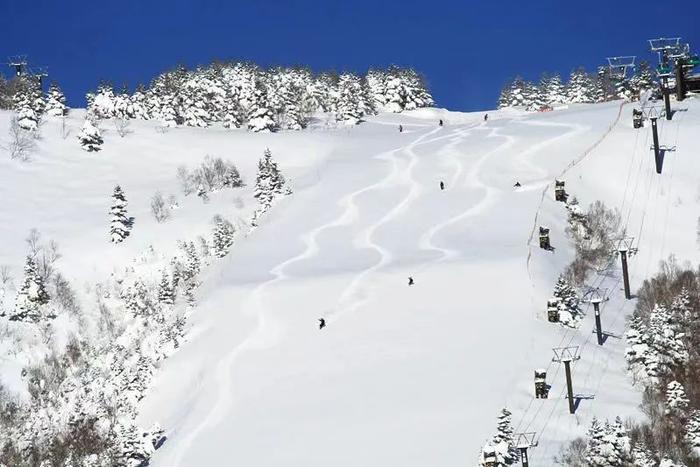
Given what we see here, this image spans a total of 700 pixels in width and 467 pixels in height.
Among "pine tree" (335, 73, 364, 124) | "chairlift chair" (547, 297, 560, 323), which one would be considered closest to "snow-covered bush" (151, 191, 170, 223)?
"chairlift chair" (547, 297, 560, 323)

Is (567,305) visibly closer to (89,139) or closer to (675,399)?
(675,399)

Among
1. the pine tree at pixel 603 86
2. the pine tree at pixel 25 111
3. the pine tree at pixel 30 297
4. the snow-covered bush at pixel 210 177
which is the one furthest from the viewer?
the pine tree at pixel 603 86

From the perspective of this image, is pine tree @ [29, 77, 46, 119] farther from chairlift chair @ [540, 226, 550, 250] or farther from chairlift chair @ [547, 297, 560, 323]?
chairlift chair @ [547, 297, 560, 323]

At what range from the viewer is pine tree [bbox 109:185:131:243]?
67.2 metres

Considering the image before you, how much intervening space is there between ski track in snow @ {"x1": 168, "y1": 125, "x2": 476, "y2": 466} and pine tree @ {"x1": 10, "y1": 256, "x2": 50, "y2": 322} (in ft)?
54.3

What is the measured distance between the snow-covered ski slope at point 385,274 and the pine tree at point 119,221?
87 centimetres

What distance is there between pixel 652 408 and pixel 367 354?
12464mm

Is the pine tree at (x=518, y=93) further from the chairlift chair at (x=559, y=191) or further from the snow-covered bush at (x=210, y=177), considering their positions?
the chairlift chair at (x=559, y=191)

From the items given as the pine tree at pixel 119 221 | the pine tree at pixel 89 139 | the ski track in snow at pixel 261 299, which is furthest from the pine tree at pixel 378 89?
the pine tree at pixel 119 221

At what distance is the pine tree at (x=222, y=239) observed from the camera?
60.7m

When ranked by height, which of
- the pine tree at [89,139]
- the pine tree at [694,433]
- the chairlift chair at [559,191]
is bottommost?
the pine tree at [694,433]

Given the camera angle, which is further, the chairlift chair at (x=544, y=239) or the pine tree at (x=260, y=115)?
the pine tree at (x=260, y=115)

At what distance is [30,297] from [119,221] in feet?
39.0

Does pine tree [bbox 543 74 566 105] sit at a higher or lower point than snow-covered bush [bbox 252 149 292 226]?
higher
